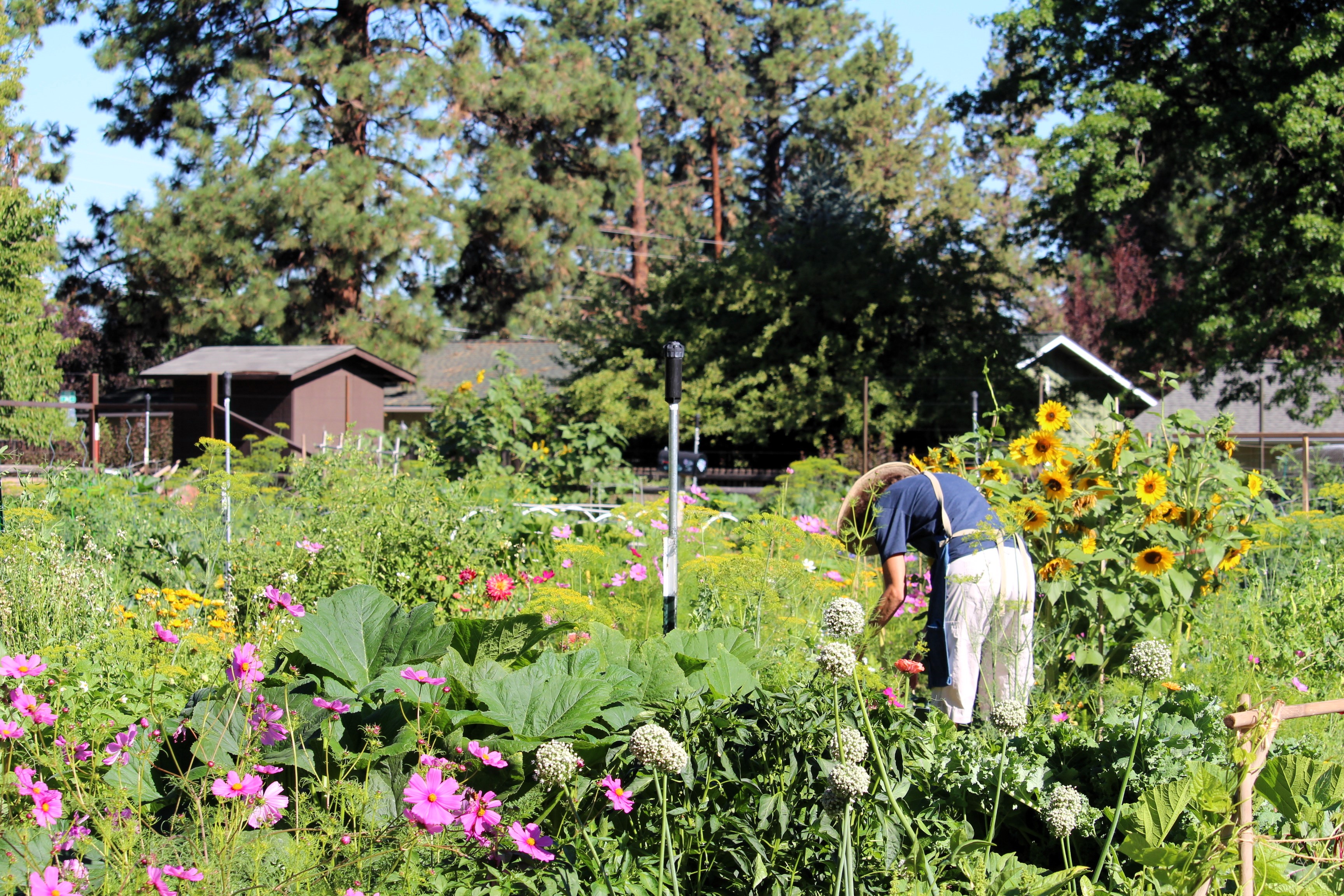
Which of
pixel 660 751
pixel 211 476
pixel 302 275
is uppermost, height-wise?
pixel 302 275

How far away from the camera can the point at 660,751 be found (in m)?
1.91

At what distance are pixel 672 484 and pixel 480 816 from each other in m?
1.60

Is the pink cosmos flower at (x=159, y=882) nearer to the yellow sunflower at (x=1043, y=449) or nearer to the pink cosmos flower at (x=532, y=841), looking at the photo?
the pink cosmos flower at (x=532, y=841)

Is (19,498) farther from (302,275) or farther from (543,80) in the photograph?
(543,80)

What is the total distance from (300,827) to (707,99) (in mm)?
30622

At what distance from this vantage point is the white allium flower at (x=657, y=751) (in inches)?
75.1

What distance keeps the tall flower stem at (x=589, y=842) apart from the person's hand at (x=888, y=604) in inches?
56.7

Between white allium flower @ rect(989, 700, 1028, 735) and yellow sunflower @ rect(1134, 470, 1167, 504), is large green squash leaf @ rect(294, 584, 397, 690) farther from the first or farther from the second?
yellow sunflower @ rect(1134, 470, 1167, 504)

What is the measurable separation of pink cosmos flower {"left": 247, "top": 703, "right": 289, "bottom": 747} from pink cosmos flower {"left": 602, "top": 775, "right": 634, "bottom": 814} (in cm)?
74

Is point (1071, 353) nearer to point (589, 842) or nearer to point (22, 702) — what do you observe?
point (589, 842)

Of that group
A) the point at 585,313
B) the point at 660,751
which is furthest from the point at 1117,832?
the point at 585,313

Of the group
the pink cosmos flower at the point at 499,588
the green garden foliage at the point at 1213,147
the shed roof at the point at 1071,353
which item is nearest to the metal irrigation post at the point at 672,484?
the pink cosmos flower at the point at 499,588

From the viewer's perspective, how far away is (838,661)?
1965mm

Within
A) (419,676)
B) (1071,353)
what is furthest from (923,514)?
(1071,353)
